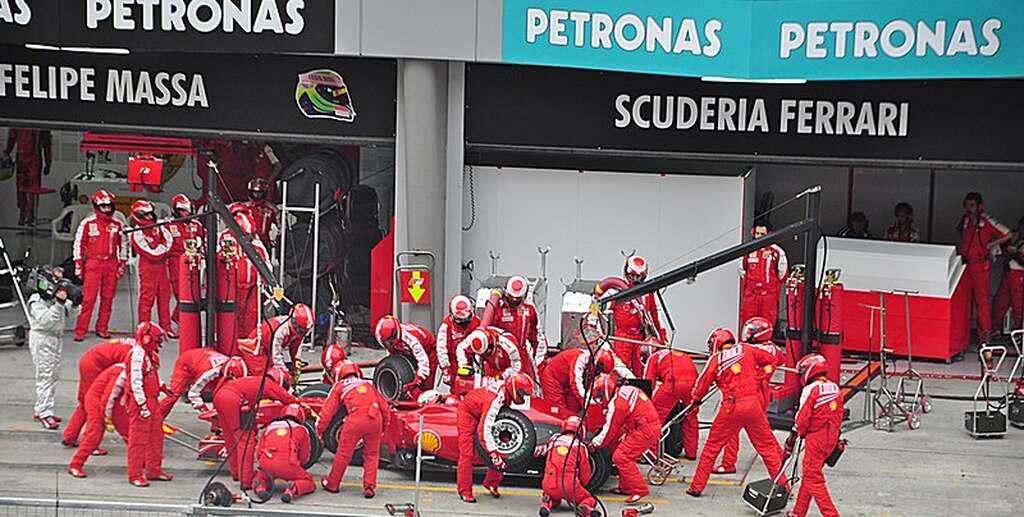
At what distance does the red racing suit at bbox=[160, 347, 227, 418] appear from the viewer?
1350 cm

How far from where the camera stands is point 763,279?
18.9 m

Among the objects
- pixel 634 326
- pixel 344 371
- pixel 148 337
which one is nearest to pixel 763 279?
pixel 634 326

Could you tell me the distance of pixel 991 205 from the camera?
2245 centimetres

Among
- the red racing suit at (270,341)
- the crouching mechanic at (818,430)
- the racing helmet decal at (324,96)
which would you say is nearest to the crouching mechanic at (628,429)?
the crouching mechanic at (818,430)

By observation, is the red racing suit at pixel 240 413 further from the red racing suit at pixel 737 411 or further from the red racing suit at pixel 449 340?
the red racing suit at pixel 737 411

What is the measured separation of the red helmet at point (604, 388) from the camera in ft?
43.3

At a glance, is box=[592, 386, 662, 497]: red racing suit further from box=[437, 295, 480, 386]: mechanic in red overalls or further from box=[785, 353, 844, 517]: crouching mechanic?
box=[437, 295, 480, 386]: mechanic in red overalls

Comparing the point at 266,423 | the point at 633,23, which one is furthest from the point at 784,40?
the point at 266,423

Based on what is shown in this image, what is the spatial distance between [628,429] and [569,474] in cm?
76

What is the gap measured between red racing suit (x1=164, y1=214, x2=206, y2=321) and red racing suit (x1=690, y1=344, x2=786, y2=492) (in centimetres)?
732

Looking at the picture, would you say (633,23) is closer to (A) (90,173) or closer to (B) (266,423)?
(B) (266,423)

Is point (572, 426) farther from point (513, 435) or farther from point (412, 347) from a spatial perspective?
point (412, 347)

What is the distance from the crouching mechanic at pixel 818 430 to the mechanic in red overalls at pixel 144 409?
5609 mm

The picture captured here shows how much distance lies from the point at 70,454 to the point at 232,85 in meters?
6.20
